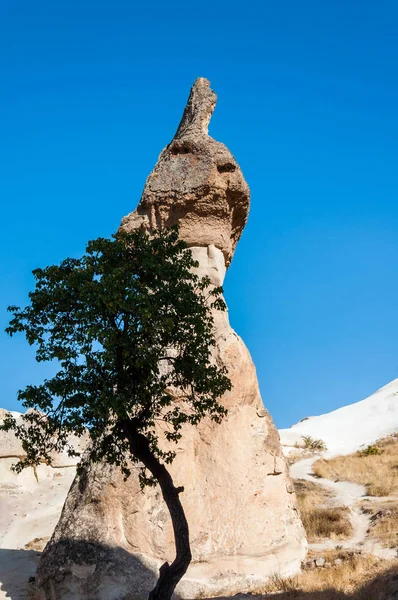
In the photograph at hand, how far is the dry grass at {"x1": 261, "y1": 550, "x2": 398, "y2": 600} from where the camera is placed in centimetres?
800

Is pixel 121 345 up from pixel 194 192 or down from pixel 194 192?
down

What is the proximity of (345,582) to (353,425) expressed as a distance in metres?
29.5

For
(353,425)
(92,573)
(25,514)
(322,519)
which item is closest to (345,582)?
(92,573)

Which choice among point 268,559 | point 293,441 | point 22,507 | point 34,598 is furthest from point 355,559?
point 293,441

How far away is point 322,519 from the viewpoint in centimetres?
1379

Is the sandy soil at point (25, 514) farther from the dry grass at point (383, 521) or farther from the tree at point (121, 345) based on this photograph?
the dry grass at point (383, 521)

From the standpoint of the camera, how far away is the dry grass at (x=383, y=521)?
11737 millimetres

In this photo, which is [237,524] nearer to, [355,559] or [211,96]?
[355,559]

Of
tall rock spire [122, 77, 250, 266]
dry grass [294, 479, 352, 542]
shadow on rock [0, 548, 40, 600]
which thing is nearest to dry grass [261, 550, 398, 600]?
dry grass [294, 479, 352, 542]

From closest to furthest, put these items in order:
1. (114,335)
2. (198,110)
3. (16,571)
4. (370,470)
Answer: (114,335)
(16,571)
(198,110)
(370,470)

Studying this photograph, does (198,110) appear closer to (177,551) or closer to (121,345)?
(121,345)

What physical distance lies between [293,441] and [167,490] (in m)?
26.2

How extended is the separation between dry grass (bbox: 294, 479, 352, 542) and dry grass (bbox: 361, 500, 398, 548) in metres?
0.52

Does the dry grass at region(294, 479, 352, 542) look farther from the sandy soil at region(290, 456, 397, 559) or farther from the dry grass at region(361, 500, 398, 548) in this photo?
the dry grass at region(361, 500, 398, 548)
